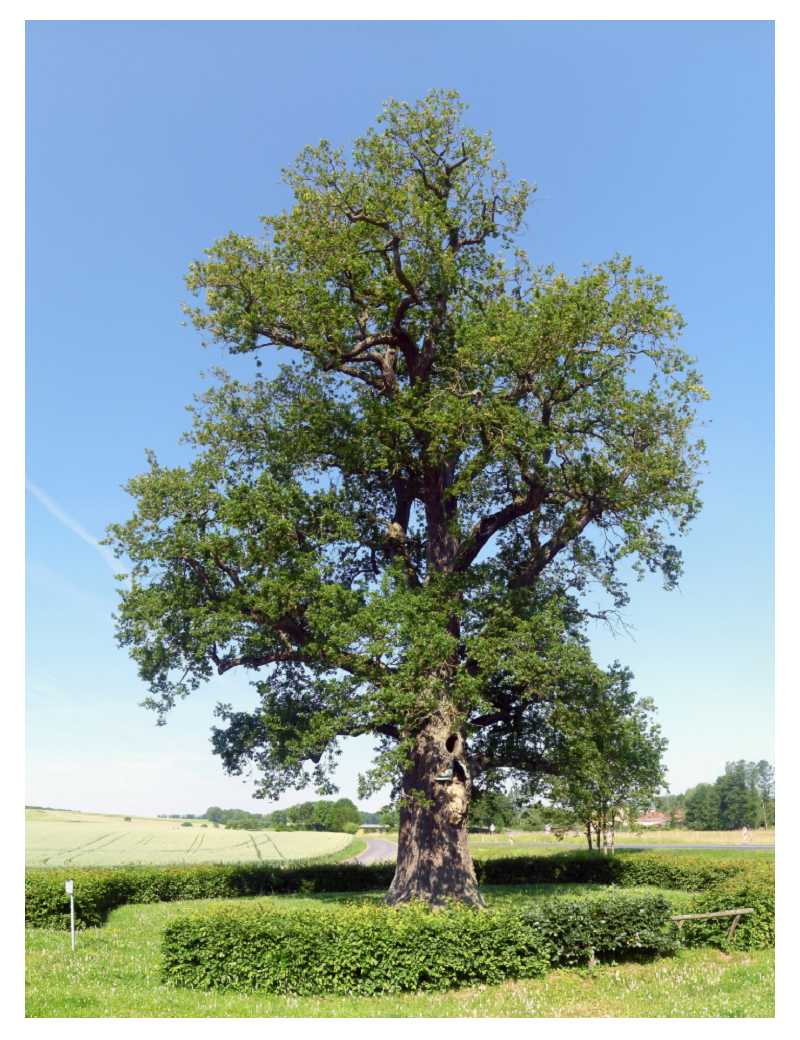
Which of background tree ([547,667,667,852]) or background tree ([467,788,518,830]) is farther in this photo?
background tree ([467,788,518,830])

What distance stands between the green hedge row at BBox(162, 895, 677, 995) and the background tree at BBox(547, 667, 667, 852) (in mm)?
6572

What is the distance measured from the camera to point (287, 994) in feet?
40.0

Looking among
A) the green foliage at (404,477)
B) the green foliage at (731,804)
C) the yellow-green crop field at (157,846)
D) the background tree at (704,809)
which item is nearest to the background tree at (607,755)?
the green foliage at (404,477)

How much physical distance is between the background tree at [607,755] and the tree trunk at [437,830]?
8.78ft

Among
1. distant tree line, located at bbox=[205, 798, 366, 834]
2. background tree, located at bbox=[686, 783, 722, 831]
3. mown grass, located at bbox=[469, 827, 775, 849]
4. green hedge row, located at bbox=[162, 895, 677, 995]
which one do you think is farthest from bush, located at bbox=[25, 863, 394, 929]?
background tree, located at bbox=[686, 783, 722, 831]

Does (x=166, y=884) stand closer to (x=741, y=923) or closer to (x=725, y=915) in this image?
(x=725, y=915)

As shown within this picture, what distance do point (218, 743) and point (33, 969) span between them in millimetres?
10483

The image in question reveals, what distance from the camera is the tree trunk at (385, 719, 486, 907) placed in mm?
19594

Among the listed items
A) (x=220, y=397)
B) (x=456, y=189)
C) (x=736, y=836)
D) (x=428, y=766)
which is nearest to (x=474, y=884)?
(x=428, y=766)

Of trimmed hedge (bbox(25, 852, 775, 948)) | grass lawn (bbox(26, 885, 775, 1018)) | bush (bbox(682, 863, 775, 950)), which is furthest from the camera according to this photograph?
trimmed hedge (bbox(25, 852, 775, 948))

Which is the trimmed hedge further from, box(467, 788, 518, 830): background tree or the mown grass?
the mown grass

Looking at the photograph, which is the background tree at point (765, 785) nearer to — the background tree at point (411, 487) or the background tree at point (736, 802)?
the background tree at point (736, 802)

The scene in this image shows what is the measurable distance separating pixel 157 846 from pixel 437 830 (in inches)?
1519

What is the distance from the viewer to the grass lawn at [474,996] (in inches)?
439
